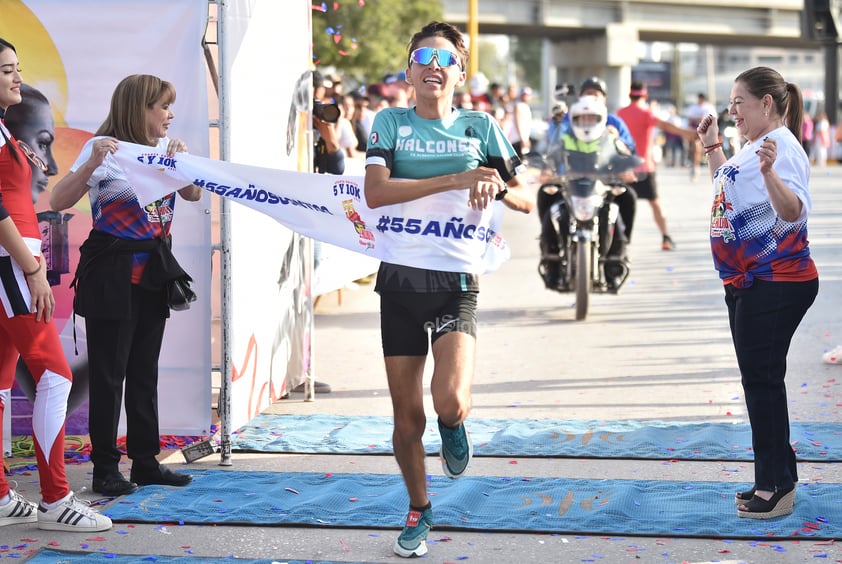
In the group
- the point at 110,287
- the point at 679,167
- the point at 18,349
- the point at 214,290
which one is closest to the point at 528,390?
the point at 214,290

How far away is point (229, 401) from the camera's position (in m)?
6.90

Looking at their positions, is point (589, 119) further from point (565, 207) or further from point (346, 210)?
point (346, 210)

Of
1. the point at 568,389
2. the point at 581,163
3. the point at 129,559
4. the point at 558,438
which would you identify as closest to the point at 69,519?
the point at 129,559

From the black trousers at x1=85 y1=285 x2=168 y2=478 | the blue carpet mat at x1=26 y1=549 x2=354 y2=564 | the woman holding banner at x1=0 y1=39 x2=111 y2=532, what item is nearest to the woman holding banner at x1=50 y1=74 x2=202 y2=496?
the black trousers at x1=85 y1=285 x2=168 y2=478

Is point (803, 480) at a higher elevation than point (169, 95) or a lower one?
lower

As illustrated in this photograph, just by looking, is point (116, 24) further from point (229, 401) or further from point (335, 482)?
point (335, 482)

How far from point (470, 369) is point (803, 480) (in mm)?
2093

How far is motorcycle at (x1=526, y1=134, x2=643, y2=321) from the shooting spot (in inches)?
457

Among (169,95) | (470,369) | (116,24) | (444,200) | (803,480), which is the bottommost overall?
(803,480)

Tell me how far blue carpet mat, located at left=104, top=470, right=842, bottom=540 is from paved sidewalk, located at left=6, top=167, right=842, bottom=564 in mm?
97

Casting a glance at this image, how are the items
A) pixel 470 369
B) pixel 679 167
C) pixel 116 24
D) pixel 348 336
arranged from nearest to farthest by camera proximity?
pixel 470 369 < pixel 116 24 < pixel 348 336 < pixel 679 167

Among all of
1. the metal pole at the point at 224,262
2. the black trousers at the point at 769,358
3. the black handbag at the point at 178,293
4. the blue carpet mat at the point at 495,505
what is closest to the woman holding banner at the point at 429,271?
the blue carpet mat at the point at 495,505

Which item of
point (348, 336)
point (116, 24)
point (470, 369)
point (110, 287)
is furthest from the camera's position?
point (348, 336)

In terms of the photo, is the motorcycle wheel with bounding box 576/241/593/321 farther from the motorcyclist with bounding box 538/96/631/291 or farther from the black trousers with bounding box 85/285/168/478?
the black trousers with bounding box 85/285/168/478
